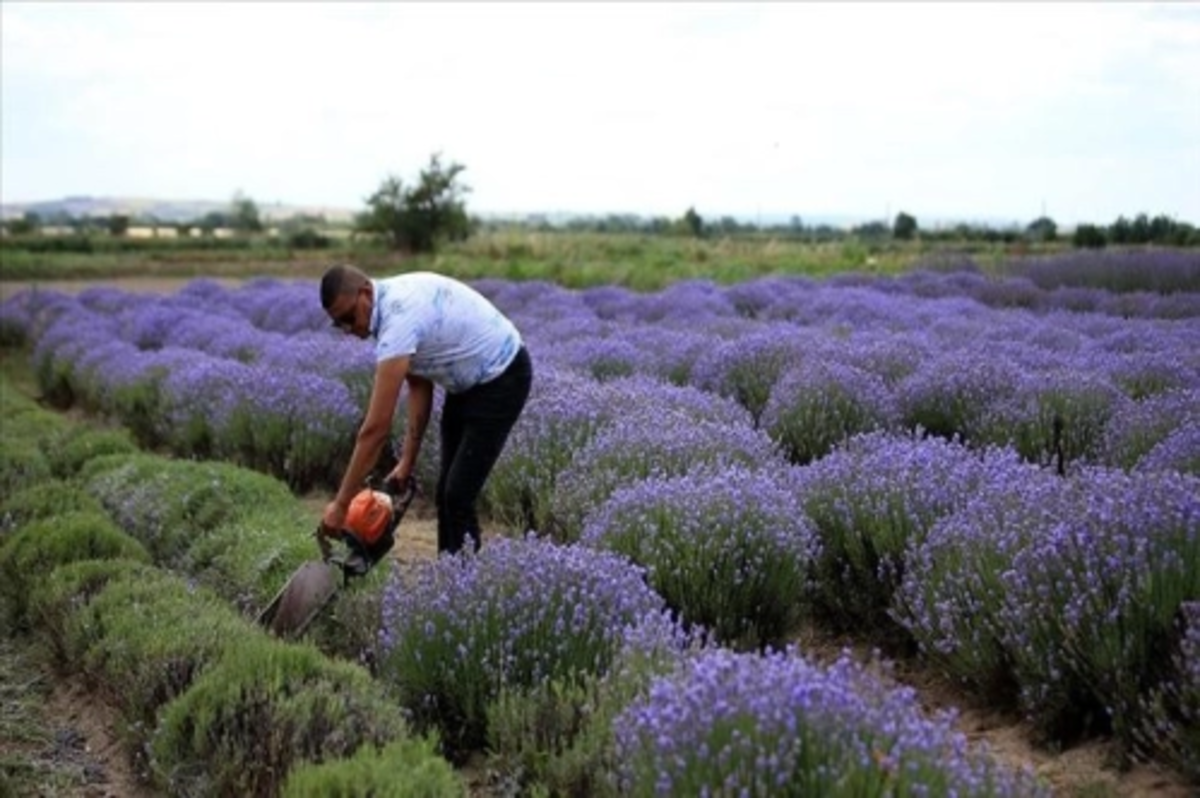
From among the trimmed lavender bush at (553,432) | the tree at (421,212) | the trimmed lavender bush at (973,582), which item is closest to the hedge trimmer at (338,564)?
the trimmed lavender bush at (553,432)

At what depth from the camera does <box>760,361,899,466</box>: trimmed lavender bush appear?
22.4ft

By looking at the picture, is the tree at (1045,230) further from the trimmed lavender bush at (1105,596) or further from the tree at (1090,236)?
the trimmed lavender bush at (1105,596)

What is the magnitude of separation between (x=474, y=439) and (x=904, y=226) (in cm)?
3479

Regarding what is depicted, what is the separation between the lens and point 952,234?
34031 millimetres

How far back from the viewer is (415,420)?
508cm

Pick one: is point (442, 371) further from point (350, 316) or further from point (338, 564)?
point (338, 564)

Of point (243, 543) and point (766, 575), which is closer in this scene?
point (766, 575)

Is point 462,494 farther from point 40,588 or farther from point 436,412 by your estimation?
point 436,412

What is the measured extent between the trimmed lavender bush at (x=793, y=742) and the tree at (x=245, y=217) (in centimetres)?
5180

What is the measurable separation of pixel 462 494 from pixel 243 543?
4.57 ft

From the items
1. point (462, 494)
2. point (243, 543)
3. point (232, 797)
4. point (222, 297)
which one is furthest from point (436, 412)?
point (222, 297)

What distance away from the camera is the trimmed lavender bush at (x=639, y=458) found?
5.41 metres

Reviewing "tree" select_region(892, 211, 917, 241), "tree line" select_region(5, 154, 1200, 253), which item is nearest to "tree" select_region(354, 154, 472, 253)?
"tree line" select_region(5, 154, 1200, 253)

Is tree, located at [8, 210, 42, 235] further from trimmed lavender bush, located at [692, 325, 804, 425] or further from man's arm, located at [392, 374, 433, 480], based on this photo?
man's arm, located at [392, 374, 433, 480]
